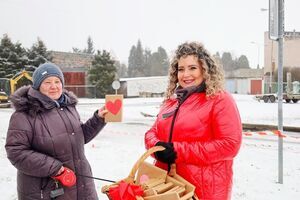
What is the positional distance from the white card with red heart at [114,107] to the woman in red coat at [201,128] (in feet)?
2.62

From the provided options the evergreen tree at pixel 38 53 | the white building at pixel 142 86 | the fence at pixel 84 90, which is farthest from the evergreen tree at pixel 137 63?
the evergreen tree at pixel 38 53

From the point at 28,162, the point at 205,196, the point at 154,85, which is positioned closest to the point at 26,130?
the point at 28,162

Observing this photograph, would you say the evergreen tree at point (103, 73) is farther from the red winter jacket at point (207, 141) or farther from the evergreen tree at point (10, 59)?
the red winter jacket at point (207, 141)

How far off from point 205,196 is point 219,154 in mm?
312

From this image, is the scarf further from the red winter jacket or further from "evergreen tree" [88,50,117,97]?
"evergreen tree" [88,50,117,97]

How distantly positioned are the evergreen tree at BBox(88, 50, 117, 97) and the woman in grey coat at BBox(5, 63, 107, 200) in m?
38.4

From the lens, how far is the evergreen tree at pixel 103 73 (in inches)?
1628

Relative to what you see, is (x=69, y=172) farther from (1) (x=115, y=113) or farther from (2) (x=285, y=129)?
(2) (x=285, y=129)

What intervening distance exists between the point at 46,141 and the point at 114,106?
28.0 inches

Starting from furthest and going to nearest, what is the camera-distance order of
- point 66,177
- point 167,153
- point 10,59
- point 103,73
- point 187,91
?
point 103,73 → point 10,59 → point 66,177 → point 187,91 → point 167,153

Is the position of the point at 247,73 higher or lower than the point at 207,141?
higher

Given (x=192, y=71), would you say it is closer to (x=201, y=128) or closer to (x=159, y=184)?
(x=201, y=128)

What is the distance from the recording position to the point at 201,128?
225 centimetres

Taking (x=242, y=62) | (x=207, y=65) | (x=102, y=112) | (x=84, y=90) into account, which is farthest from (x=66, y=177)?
(x=242, y=62)
